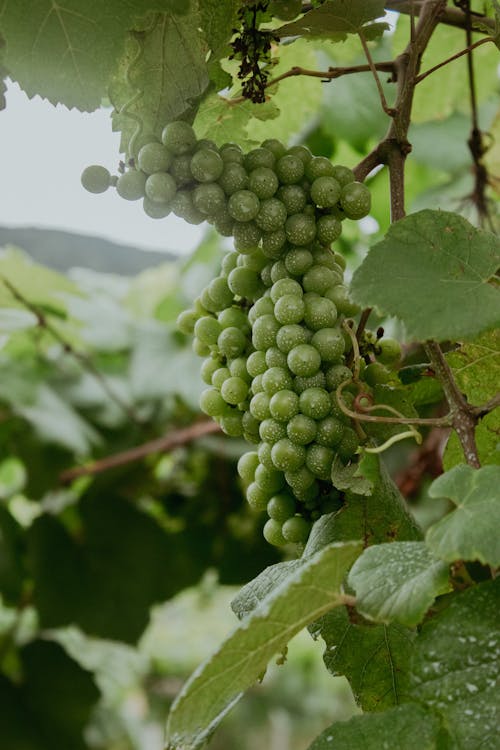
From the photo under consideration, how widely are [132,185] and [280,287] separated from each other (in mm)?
104

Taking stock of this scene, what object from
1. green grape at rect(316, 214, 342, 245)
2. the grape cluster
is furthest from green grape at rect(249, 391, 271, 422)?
green grape at rect(316, 214, 342, 245)

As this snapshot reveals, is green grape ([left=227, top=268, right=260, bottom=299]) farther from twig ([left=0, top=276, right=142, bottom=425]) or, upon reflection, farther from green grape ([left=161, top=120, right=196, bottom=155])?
twig ([left=0, top=276, right=142, bottom=425])

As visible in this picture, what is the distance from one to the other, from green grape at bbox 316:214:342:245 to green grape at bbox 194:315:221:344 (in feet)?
0.31

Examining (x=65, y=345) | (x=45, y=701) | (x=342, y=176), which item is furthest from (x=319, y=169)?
(x=45, y=701)

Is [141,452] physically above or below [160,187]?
below

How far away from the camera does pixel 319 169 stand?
20.3 inches

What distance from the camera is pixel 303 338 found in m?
0.50

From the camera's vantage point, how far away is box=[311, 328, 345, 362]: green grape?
494mm

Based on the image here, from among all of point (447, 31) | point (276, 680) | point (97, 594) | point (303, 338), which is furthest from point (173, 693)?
point (303, 338)

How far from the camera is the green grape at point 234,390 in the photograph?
0.53 m

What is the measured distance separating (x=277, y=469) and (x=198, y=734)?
0.15 m

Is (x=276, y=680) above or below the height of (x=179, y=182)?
below

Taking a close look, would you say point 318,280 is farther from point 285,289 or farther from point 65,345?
point 65,345

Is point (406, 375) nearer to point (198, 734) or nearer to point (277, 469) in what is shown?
point (277, 469)
